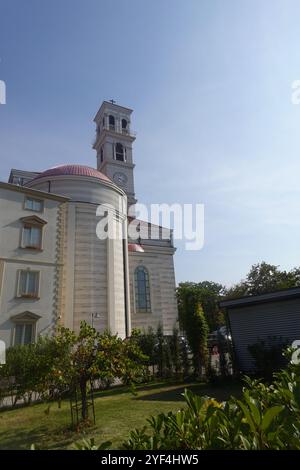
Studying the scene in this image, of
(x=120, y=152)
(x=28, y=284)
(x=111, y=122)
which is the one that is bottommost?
(x=28, y=284)

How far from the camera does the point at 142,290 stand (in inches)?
1473

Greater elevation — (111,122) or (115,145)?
(111,122)

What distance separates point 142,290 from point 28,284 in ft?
59.3

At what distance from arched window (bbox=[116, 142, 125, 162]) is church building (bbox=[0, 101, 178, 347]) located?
14499mm

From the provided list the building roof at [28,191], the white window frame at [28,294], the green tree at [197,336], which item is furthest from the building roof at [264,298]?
the building roof at [28,191]

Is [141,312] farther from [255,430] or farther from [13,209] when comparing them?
[255,430]

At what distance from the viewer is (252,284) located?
48.3 meters

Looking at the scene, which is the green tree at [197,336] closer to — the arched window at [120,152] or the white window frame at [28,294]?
the white window frame at [28,294]

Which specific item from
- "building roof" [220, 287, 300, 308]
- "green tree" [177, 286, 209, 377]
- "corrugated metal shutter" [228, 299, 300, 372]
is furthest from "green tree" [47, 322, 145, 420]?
"green tree" [177, 286, 209, 377]

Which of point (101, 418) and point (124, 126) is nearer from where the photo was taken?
point (101, 418)

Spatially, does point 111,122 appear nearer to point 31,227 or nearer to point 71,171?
point 71,171

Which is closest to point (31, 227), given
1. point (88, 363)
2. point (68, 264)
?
point (68, 264)

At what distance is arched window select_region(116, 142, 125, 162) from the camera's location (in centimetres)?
4861

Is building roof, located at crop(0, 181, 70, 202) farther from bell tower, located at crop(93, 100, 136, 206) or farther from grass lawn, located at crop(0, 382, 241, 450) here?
bell tower, located at crop(93, 100, 136, 206)
